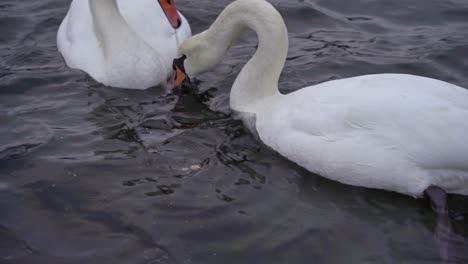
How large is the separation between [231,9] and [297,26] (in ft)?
8.60

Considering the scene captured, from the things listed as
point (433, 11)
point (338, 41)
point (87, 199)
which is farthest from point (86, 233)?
point (433, 11)

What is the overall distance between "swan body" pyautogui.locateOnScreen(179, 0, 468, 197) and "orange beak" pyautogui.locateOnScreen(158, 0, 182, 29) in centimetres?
175

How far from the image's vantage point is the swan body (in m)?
5.68

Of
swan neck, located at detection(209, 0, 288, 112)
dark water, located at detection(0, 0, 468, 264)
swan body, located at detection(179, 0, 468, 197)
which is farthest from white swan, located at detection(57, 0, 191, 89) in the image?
swan body, located at detection(179, 0, 468, 197)

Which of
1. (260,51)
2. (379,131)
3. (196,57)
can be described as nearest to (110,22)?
(196,57)

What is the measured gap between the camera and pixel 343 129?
6.00 m

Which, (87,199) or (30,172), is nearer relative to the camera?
(87,199)

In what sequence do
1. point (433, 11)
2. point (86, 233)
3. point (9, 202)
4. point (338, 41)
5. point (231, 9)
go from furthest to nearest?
point (433, 11), point (338, 41), point (231, 9), point (9, 202), point (86, 233)

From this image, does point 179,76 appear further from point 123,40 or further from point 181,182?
point 181,182

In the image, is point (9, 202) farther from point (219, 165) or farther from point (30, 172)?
point (219, 165)

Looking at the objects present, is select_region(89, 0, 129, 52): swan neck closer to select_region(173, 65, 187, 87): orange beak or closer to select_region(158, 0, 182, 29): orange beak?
select_region(158, 0, 182, 29): orange beak

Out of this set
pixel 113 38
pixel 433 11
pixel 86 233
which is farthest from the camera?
pixel 433 11

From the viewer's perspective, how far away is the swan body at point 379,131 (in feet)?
18.6

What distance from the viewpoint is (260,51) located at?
23.6 feet
